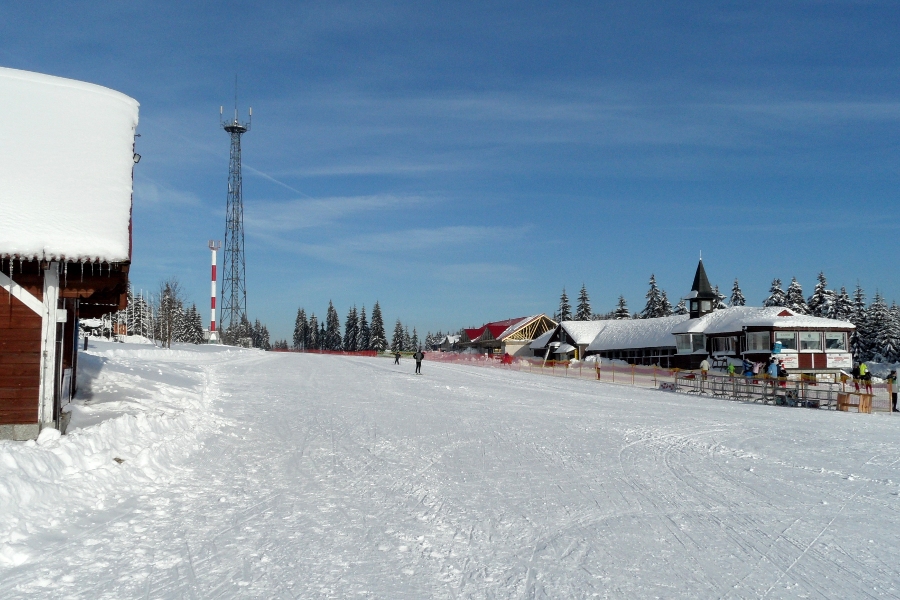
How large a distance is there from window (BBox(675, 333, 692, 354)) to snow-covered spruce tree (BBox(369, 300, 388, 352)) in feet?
233

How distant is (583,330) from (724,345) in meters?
22.5

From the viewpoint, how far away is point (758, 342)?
159 ft

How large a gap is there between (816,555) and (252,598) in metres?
5.49

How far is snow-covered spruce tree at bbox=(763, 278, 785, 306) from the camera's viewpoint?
77.8 m

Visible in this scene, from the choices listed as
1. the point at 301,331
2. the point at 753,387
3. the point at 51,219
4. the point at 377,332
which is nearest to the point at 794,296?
the point at 753,387

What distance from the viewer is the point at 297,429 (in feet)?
50.5

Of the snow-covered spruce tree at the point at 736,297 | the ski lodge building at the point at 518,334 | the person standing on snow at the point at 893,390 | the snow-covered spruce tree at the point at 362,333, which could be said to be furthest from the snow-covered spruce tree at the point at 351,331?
the person standing on snow at the point at 893,390

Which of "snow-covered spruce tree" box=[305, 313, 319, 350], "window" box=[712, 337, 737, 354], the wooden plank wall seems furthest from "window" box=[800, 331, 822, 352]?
"snow-covered spruce tree" box=[305, 313, 319, 350]

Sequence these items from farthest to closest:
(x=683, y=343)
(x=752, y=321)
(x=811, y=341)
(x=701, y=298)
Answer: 1. (x=701, y=298)
2. (x=683, y=343)
3. (x=752, y=321)
4. (x=811, y=341)

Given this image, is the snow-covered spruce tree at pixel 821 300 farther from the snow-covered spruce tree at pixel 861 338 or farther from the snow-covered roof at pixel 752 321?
the snow-covered roof at pixel 752 321

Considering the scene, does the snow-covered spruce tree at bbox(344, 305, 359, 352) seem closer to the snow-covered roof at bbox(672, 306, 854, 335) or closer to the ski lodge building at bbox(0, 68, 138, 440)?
the snow-covered roof at bbox(672, 306, 854, 335)

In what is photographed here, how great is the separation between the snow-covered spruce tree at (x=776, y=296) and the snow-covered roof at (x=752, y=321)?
85.6 feet

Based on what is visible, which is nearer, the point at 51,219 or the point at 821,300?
the point at 51,219

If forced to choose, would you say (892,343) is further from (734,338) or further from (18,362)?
(18,362)
